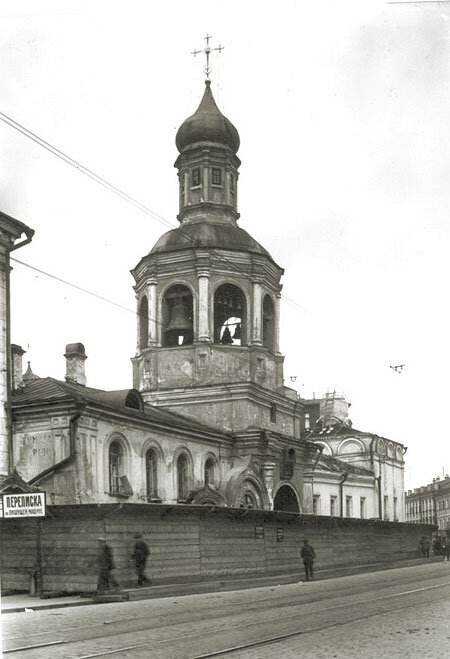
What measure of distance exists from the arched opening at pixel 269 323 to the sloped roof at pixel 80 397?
555 centimetres

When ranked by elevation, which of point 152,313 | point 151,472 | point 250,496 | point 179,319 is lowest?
point 250,496

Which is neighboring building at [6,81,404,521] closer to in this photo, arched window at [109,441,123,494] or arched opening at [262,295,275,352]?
arched opening at [262,295,275,352]

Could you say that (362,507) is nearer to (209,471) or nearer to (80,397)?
(209,471)

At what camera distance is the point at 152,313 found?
3478cm

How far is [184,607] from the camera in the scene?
56.7 ft

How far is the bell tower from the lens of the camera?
1334 inches

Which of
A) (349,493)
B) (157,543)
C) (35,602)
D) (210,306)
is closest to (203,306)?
(210,306)

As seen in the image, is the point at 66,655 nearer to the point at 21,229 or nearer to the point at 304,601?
the point at 304,601

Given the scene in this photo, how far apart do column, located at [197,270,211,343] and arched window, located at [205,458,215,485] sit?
4.29 meters

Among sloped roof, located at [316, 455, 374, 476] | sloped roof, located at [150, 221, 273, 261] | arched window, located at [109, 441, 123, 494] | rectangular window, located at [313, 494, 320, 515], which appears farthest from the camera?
sloped roof, located at [316, 455, 374, 476]

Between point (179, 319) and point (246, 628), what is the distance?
22216 mm

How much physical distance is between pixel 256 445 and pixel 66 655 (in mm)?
23100

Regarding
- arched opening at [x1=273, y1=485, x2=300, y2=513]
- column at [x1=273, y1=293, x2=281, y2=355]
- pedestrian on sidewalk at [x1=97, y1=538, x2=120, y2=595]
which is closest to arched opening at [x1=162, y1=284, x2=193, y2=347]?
column at [x1=273, y1=293, x2=281, y2=355]

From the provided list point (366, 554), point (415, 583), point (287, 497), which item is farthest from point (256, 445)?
point (415, 583)
